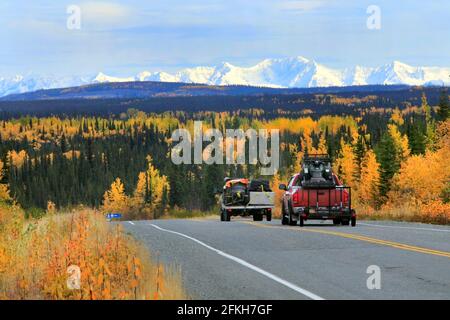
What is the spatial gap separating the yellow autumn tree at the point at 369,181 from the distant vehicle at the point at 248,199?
50.9 metres

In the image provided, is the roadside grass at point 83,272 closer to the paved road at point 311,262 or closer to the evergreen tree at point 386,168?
the paved road at point 311,262

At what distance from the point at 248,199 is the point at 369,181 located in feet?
188

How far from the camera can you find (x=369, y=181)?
93562 millimetres

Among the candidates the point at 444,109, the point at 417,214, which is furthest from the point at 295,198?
the point at 444,109

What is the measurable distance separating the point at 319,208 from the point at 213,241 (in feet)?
21.7

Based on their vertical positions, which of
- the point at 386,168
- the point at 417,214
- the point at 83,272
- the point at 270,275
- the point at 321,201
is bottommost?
the point at 386,168

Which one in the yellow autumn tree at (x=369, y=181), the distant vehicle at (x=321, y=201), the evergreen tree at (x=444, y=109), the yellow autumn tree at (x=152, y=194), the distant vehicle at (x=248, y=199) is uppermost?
the evergreen tree at (x=444, y=109)

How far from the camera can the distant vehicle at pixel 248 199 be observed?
125 feet

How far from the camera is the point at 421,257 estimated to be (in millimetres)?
14938

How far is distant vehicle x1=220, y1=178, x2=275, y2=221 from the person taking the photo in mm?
38094

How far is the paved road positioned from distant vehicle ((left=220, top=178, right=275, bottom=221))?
600 inches

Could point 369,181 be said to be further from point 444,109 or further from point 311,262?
point 311,262

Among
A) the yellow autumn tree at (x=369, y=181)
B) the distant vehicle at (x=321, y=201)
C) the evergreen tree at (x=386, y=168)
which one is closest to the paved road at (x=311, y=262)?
the distant vehicle at (x=321, y=201)
